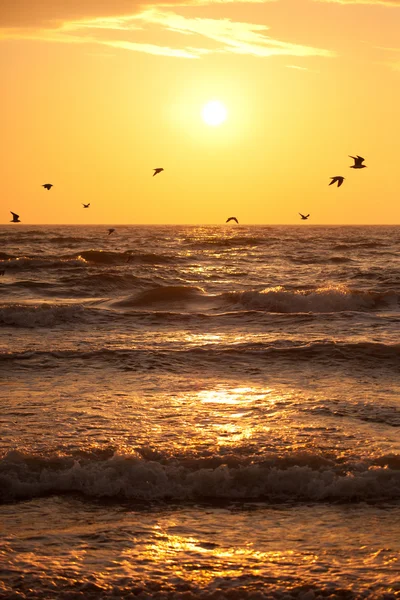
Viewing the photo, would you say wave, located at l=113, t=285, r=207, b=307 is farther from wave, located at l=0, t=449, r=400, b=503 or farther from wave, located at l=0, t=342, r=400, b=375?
wave, located at l=0, t=449, r=400, b=503

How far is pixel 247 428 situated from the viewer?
965 cm

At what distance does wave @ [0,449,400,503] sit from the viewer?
777 centimetres

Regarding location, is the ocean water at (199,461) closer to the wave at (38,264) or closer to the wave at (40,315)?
the wave at (40,315)

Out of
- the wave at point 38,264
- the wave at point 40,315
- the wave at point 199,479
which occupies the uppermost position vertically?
the wave at point 38,264

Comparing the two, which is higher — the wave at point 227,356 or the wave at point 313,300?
the wave at point 313,300

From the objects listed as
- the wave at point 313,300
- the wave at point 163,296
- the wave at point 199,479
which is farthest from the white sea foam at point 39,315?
the wave at point 199,479

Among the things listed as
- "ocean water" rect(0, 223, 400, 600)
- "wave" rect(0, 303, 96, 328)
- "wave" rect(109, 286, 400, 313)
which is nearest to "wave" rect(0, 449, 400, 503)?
"ocean water" rect(0, 223, 400, 600)

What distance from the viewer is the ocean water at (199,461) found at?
5.99 metres

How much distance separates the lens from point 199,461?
8367 mm

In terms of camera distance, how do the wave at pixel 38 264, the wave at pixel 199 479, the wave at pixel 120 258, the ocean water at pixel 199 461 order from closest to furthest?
the ocean water at pixel 199 461, the wave at pixel 199 479, the wave at pixel 38 264, the wave at pixel 120 258

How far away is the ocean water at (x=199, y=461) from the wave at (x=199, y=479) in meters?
0.02

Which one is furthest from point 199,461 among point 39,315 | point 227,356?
point 39,315

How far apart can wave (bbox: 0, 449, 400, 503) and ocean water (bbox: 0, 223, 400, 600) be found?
18 mm

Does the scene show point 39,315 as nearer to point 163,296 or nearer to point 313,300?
point 163,296
